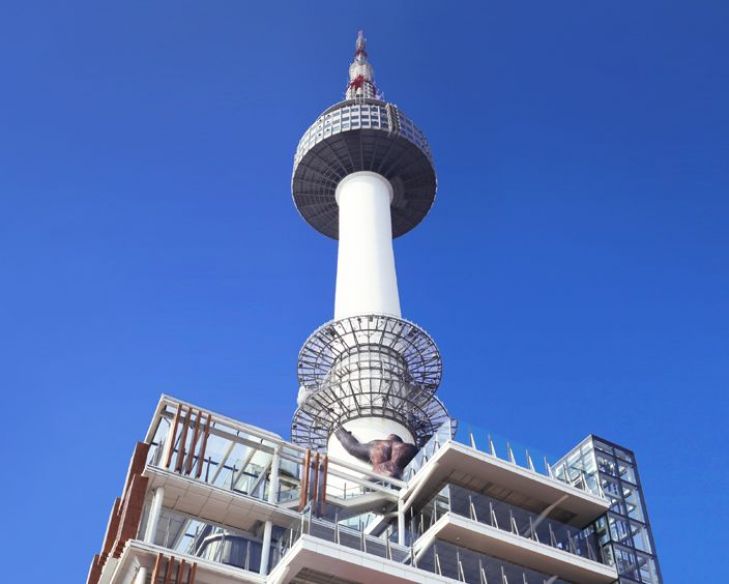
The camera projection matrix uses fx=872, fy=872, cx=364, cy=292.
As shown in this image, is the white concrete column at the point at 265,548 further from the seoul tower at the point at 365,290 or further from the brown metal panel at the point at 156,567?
the seoul tower at the point at 365,290

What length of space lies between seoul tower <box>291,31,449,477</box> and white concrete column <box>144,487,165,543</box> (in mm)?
18270

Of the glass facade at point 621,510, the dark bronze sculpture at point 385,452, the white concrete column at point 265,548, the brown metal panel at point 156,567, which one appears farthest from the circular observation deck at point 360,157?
the brown metal panel at point 156,567

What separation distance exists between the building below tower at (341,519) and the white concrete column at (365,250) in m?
23.9

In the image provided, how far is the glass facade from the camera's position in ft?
170

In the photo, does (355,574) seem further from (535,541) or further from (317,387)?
(317,387)

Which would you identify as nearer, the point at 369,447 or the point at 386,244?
the point at 369,447

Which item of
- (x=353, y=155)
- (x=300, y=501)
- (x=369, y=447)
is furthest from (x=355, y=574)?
(x=353, y=155)

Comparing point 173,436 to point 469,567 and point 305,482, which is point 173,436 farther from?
point 469,567

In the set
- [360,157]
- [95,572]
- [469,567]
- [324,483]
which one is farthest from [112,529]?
[360,157]

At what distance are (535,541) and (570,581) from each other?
3.39 metres

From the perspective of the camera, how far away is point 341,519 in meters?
48.6

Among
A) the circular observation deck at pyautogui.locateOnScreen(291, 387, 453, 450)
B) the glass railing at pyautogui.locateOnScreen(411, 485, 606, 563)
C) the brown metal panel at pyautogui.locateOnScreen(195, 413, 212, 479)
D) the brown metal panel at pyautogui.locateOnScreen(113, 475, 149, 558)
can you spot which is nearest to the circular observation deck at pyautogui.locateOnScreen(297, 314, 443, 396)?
the circular observation deck at pyautogui.locateOnScreen(291, 387, 453, 450)

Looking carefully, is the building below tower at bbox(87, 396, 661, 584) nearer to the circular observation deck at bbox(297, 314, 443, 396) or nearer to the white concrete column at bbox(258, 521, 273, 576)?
the white concrete column at bbox(258, 521, 273, 576)

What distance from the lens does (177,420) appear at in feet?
152
